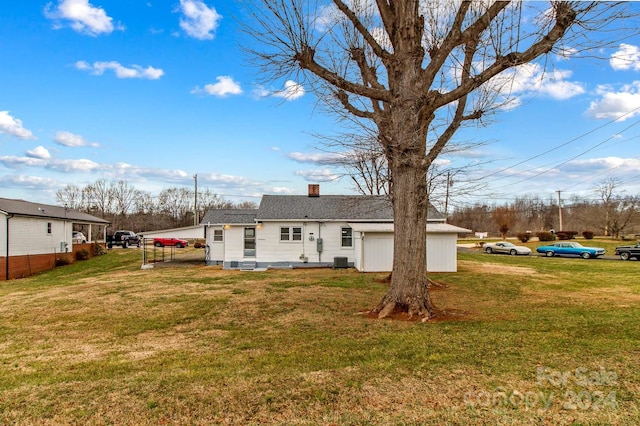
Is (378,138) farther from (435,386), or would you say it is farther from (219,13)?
(435,386)

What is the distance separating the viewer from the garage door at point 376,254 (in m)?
17.6

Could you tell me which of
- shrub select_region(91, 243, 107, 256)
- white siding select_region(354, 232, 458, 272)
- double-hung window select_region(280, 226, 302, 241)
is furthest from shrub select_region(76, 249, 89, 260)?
white siding select_region(354, 232, 458, 272)

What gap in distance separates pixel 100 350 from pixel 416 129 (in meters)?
7.38

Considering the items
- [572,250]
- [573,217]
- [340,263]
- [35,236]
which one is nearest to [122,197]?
[35,236]

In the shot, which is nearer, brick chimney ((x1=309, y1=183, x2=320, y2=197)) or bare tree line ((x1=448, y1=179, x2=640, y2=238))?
brick chimney ((x1=309, y1=183, x2=320, y2=197))

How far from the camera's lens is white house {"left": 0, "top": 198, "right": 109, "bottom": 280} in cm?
2067

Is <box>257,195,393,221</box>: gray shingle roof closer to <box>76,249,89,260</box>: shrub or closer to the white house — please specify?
the white house

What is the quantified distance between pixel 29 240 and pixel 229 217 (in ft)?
43.2

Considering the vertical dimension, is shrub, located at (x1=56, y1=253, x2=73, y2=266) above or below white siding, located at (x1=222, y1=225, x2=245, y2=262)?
below

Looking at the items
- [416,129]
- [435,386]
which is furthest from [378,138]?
[435,386]

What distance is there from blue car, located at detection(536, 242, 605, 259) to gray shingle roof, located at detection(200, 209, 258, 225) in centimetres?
2393

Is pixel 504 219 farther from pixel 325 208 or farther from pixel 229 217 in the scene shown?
pixel 229 217

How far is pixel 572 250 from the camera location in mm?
27797

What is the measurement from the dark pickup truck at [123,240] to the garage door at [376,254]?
106 ft
